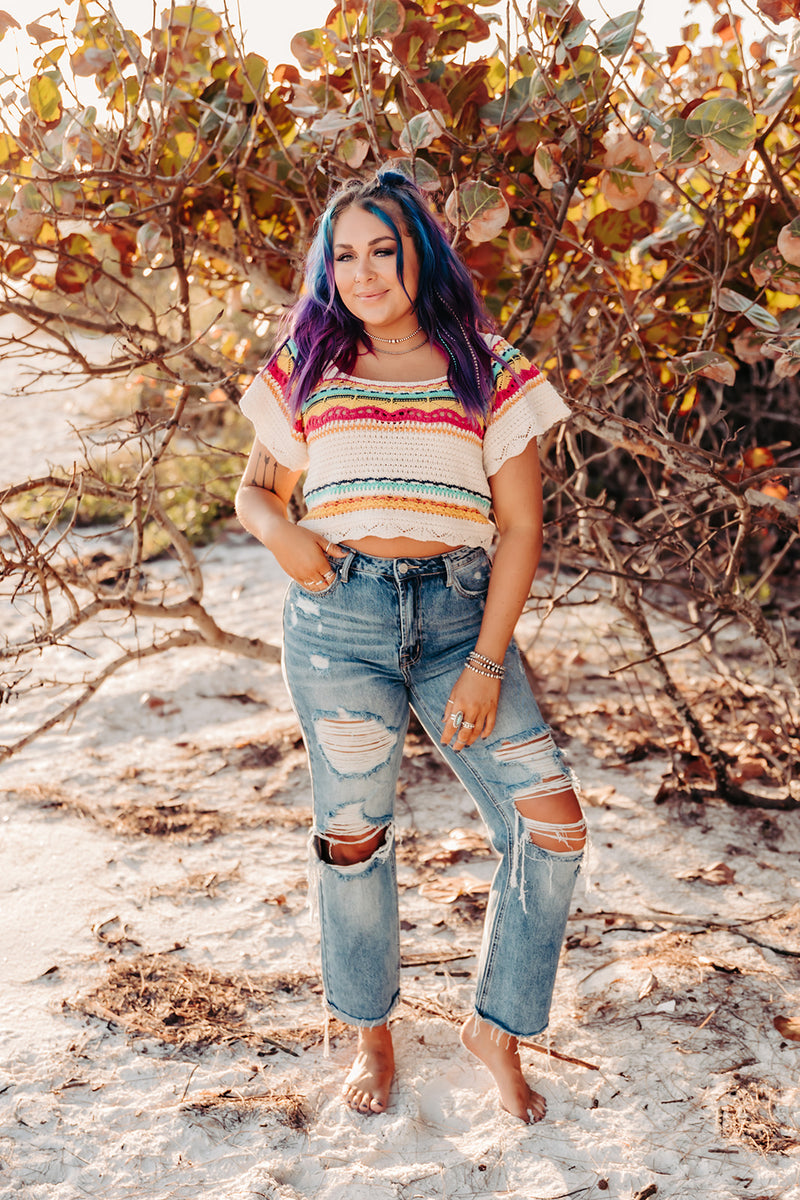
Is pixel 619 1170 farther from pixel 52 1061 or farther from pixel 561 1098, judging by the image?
pixel 52 1061

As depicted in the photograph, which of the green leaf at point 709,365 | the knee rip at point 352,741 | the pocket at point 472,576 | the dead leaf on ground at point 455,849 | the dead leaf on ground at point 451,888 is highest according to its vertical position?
the green leaf at point 709,365

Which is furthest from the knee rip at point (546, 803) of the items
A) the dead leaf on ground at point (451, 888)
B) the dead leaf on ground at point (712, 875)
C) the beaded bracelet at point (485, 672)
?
the dead leaf on ground at point (712, 875)

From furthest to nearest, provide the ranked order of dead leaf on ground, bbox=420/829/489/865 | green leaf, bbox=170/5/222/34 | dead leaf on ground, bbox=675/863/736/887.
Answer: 1. dead leaf on ground, bbox=420/829/489/865
2. dead leaf on ground, bbox=675/863/736/887
3. green leaf, bbox=170/5/222/34

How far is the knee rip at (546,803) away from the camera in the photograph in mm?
1963

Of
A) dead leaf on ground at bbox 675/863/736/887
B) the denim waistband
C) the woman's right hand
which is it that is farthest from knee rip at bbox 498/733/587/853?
dead leaf on ground at bbox 675/863/736/887

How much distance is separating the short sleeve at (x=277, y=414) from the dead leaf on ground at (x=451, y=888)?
144 centimetres

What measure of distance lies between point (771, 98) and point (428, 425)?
1031 millimetres

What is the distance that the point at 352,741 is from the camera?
6.56 feet

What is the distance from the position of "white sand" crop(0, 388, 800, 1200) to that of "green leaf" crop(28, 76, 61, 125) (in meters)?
2.10

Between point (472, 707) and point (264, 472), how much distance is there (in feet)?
2.19

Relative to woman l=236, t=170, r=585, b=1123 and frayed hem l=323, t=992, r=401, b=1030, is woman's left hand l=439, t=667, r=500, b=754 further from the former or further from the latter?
frayed hem l=323, t=992, r=401, b=1030

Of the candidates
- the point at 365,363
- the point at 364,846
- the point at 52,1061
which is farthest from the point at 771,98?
the point at 52,1061

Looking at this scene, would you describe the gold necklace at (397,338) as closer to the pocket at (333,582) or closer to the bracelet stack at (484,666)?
the pocket at (333,582)

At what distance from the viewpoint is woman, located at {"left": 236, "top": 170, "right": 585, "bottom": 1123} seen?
6.37 ft
